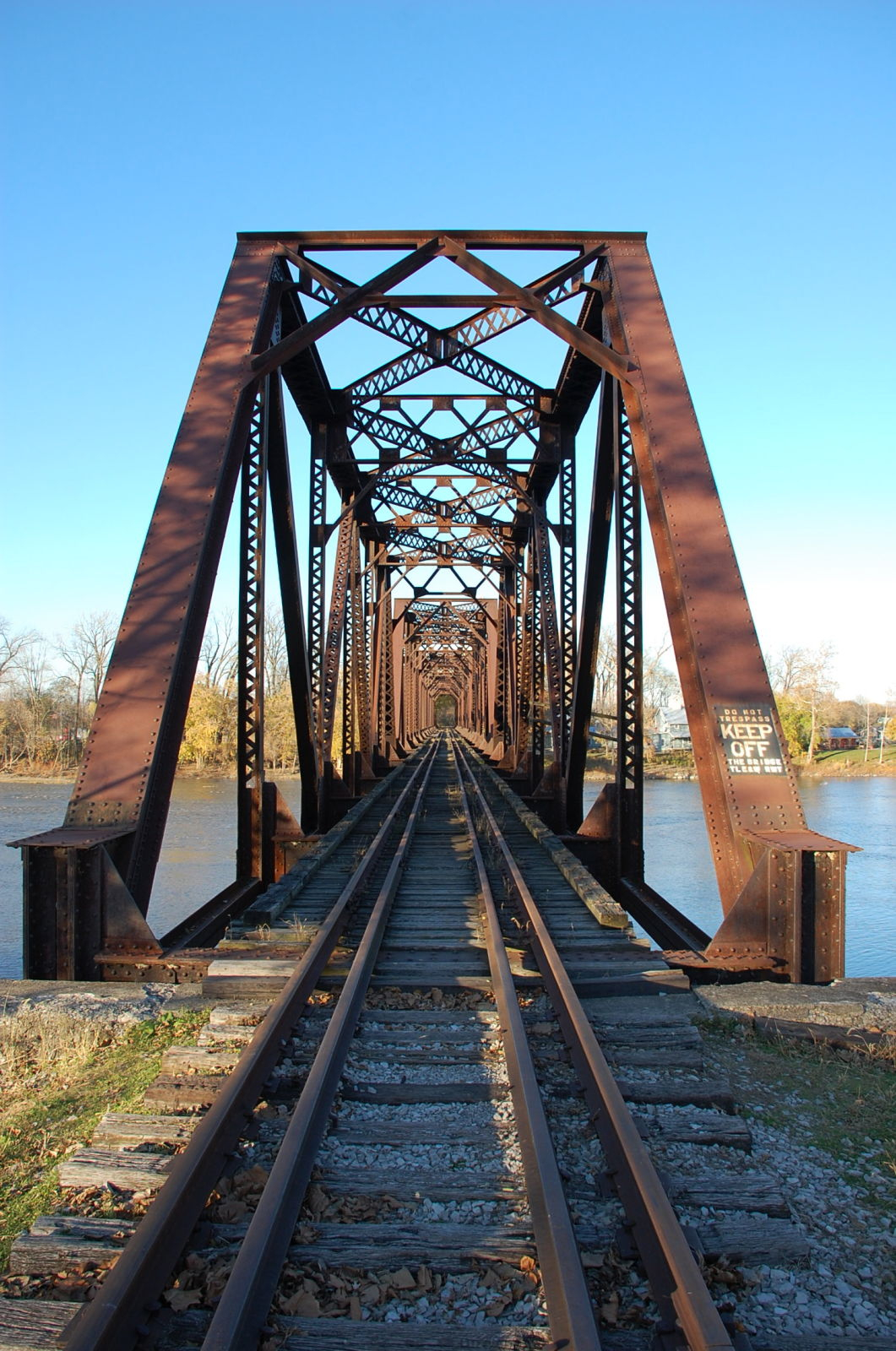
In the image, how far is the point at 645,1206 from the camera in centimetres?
227

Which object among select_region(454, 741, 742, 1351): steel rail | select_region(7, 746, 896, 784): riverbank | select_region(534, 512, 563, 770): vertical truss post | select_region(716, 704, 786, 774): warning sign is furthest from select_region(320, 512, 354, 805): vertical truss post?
select_region(7, 746, 896, 784): riverbank

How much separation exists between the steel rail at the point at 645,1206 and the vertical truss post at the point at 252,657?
5.11m

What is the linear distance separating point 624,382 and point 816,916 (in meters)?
4.80

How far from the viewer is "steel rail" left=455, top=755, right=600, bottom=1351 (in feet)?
6.22

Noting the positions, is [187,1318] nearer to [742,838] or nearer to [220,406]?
[742,838]

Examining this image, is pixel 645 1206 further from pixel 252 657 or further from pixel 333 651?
pixel 333 651

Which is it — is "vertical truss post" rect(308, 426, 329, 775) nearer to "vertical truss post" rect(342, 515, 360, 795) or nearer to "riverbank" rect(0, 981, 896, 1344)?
"vertical truss post" rect(342, 515, 360, 795)

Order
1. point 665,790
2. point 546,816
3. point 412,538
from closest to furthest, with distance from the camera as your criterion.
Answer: point 546,816
point 412,538
point 665,790

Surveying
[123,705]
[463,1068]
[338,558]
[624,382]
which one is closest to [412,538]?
[338,558]

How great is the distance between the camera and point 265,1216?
2.22 metres

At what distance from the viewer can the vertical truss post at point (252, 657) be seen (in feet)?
27.0

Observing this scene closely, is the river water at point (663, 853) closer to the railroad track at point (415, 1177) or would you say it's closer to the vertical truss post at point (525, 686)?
the vertical truss post at point (525, 686)

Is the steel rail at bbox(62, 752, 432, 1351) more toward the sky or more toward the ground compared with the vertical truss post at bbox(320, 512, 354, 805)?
more toward the ground

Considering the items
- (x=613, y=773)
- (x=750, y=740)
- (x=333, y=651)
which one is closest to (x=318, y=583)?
(x=333, y=651)
